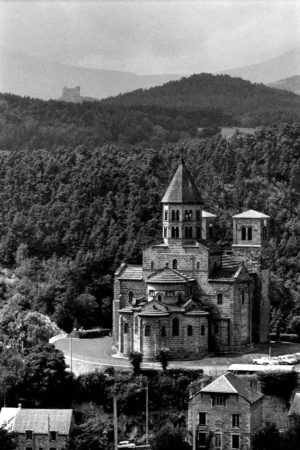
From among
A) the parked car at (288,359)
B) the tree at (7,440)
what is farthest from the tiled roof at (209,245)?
the tree at (7,440)

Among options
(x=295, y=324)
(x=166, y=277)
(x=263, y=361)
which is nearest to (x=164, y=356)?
(x=263, y=361)

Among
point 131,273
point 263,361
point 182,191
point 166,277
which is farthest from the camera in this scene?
point 131,273

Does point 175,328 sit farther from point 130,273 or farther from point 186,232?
point 186,232

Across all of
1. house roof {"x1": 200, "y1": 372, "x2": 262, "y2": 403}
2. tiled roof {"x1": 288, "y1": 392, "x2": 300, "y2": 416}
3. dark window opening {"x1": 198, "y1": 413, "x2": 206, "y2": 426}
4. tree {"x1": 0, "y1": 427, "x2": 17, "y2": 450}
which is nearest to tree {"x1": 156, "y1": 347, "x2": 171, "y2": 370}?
house roof {"x1": 200, "y1": 372, "x2": 262, "y2": 403}

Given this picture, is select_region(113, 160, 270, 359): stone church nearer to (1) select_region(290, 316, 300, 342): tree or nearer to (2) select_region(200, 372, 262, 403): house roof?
(2) select_region(200, 372, 262, 403): house roof

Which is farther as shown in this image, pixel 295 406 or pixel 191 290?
pixel 191 290

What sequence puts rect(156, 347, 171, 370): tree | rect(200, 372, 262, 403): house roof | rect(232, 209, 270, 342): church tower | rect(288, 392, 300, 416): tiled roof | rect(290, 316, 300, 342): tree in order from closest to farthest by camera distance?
1. rect(200, 372, 262, 403): house roof
2. rect(288, 392, 300, 416): tiled roof
3. rect(156, 347, 171, 370): tree
4. rect(232, 209, 270, 342): church tower
5. rect(290, 316, 300, 342): tree
